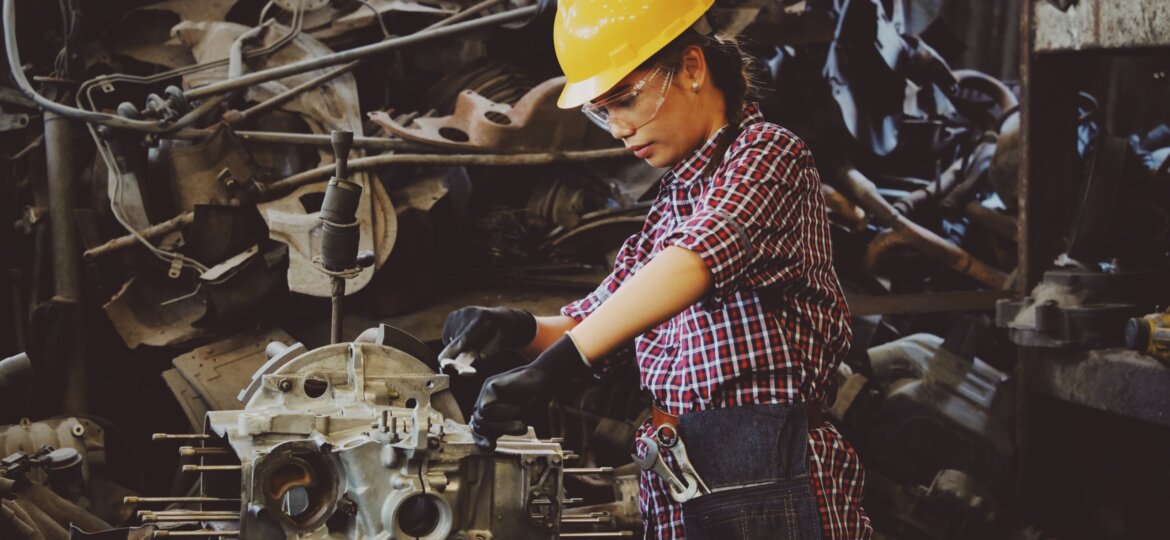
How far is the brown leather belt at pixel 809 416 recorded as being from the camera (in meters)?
1.78

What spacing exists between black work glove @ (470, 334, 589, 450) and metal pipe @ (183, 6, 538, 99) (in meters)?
2.47

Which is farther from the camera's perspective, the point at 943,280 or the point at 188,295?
the point at 943,280

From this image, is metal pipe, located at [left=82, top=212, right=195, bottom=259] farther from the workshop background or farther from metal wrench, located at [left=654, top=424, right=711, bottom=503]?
metal wrench, located at [left=654, top=424, right=711, bottom=503]

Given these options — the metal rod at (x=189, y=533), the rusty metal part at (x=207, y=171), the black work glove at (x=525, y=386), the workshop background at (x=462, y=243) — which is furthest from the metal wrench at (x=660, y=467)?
the rusty metal part at (x=207, y=171)

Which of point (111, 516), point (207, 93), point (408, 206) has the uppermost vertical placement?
point (207, 93)

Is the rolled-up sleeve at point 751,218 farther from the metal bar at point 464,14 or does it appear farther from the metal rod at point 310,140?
the metal bar at point 464,14

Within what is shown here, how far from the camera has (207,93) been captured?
364 cm

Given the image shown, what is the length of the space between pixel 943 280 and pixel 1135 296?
1.63m

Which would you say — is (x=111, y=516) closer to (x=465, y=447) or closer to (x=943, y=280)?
(x=465, y=447)

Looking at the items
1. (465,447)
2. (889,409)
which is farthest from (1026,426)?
(465,447)

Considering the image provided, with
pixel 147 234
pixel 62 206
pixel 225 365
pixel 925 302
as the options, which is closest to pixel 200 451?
pixel 225 365

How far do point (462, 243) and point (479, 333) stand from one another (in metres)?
2.19

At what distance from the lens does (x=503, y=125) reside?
378 centimetres

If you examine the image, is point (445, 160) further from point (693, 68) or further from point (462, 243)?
point (693, 68)
